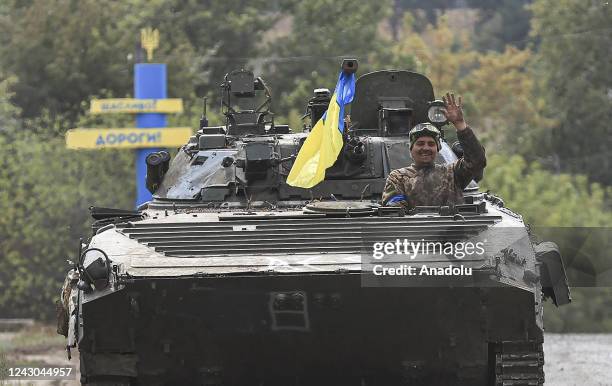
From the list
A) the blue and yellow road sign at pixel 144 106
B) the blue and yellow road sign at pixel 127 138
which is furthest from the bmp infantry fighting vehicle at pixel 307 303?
Result: the blue and yellow road sign at pixel 144 106

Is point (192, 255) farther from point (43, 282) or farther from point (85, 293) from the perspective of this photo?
point (43, 282)

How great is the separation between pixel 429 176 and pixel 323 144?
132cm

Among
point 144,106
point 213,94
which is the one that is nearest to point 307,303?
point 144,106

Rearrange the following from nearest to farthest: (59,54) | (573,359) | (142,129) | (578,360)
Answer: (578,360) → (573,359) → (142,129) → (59,54)

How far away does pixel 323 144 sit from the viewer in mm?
12719

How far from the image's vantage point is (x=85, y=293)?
10.2m

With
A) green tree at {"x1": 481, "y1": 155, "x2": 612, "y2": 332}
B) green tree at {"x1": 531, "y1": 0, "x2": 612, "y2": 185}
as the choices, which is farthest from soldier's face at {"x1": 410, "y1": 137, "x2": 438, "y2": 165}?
green tree at {"x1": 531, "y1": 0, "x2": 612, "y2": 185}

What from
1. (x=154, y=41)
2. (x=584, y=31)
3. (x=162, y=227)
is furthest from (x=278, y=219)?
(x=584, y=31)

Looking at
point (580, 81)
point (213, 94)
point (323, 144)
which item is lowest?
point (323, 144)

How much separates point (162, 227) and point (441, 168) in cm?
215

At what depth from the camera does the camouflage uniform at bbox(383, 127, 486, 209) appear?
11.5m
